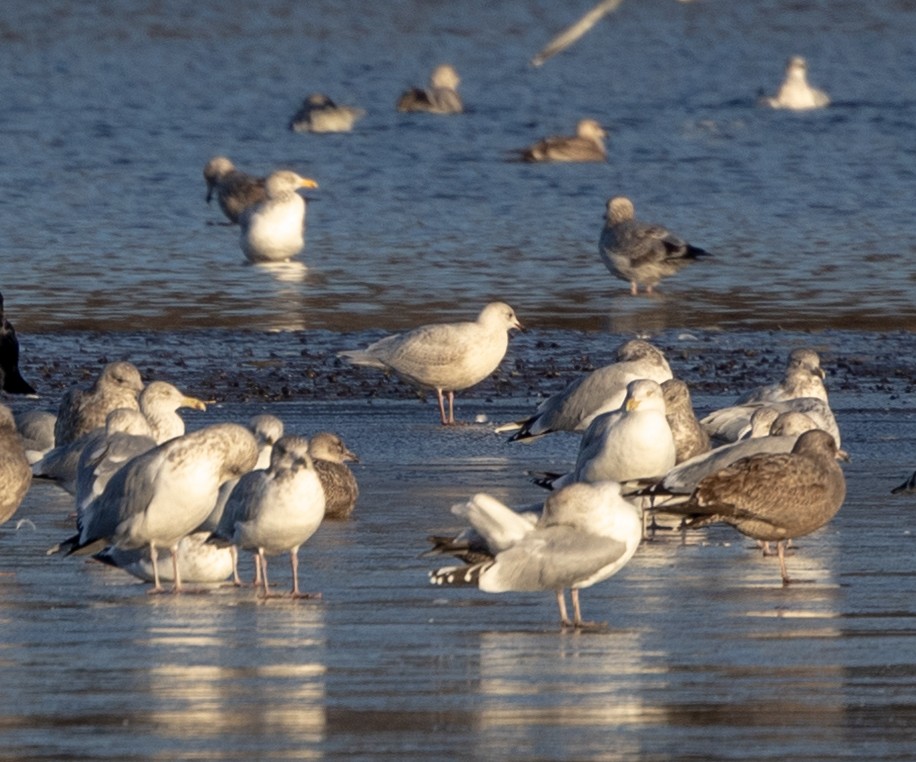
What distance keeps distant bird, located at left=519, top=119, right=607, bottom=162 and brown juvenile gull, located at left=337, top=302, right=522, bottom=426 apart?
49.6ft

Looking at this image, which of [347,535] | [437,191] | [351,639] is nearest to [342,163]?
[437,191]

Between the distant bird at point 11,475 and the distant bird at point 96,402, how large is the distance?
5.21ft

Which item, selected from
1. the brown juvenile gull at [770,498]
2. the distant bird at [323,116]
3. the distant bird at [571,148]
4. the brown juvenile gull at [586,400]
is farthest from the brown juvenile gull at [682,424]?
the distant bird at [323,116]

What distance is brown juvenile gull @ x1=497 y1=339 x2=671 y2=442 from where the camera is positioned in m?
11.2

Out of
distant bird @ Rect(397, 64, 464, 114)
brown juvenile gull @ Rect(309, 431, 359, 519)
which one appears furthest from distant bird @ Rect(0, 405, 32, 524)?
distant bird @ Rect(397, 64, 464, 114)

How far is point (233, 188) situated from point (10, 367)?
9.82m

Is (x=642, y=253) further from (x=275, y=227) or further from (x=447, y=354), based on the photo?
(x=447, y=354)

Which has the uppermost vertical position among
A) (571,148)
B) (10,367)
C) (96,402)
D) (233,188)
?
(571,148)

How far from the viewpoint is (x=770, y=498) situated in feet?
28.1

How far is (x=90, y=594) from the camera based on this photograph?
26.9 ft

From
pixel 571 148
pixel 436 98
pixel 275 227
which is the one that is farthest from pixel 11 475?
pixel 436 98

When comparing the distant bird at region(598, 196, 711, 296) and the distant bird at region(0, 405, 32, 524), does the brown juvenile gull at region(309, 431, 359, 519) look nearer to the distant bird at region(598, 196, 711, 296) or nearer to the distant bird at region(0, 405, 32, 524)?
the distant bird at region(0, 405, 32, 524)

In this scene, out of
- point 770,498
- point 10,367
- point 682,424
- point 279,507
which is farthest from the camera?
point 10,367

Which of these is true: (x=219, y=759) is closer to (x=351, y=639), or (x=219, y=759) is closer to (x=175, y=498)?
(x=351, y=639)
